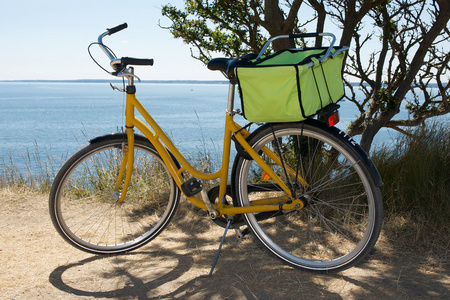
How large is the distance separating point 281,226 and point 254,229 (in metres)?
0.66

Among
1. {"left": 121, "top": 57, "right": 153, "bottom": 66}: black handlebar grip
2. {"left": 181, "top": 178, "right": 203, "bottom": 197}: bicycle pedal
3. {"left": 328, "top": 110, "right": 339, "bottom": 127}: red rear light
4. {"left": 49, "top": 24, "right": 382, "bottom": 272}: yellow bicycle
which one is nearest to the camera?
{"left": 328, "top": 110, "right": 339, "bottom": 127}: red rear light

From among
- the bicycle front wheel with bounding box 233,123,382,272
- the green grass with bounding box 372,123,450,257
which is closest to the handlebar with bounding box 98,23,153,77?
the bicycle front wheel with bounding box 233,123,382,272

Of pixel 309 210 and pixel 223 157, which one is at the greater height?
pixel 223 157

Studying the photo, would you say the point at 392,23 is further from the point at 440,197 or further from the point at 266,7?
the point at 440,197

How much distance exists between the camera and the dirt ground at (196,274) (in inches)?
98.9

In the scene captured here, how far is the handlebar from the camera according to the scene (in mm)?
2832

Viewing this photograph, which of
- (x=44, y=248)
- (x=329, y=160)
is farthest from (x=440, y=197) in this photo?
(x=44, y=248)

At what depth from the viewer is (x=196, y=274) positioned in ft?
9.24

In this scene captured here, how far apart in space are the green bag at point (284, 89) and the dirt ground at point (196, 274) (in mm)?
983

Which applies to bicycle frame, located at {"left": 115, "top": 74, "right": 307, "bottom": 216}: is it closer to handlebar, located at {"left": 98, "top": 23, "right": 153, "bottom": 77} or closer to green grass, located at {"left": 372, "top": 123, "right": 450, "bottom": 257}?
handlebar, located at {"left": 98, "top": 23, "right": 153, "bottom": 77}

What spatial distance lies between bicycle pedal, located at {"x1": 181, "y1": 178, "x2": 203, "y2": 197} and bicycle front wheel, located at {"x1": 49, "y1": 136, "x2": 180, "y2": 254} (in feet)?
0.84

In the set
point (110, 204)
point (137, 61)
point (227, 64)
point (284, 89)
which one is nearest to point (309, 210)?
point (284, 89)

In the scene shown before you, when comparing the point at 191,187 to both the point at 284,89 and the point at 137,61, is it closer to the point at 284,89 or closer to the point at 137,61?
the point at 137,61

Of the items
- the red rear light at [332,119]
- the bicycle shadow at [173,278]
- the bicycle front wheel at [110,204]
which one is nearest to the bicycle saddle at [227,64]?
the red rear light at [332,119]
